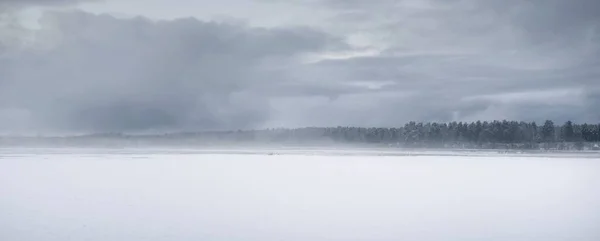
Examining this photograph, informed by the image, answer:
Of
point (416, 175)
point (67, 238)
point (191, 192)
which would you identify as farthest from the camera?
point (416, 175)

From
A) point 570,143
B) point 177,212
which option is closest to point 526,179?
point 177,212

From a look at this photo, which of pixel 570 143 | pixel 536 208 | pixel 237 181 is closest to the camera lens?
pixel 536 208

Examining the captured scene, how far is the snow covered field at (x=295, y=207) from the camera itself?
49.3ft

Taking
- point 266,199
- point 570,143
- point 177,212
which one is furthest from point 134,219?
point 570,143

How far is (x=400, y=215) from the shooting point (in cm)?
1798

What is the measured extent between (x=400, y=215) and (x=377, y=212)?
0.80 meters

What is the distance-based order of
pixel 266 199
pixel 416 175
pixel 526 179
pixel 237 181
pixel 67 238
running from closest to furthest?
pixel 67 238, pixel 266 199, pixel 237 181, pixel 526 179, pixel 416 175

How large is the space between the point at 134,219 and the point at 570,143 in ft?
339

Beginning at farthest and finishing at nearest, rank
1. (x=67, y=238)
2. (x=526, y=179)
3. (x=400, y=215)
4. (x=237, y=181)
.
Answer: (x=526, y=179), (x=237, y=181), (x=400, y=215), (x=67, y=238)

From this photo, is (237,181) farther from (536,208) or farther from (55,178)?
(536,208)

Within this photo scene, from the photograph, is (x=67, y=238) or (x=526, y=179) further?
(x=526, y=179)

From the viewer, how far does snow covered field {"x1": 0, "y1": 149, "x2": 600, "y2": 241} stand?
592 inches

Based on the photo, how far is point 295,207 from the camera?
19391 millimetres

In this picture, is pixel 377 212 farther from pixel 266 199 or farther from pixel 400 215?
pixel 266 199
